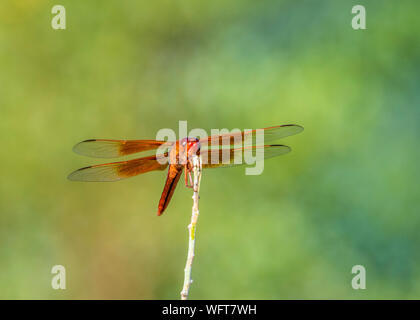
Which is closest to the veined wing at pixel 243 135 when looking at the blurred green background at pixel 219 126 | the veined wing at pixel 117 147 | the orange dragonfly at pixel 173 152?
the orange dragonfly at pixel 173 152

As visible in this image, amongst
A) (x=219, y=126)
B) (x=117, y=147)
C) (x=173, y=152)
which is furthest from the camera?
(x=219, y=126)

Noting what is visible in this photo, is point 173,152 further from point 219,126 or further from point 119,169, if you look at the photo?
point 219,126

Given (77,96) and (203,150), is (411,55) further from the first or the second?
(77,96)

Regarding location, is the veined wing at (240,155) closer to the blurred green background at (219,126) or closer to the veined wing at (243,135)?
the veined wing at (243,135)

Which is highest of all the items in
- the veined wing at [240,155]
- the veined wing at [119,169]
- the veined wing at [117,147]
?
the veined wing at [117,147]

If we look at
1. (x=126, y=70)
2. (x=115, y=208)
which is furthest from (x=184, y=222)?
(x=126, y=70)

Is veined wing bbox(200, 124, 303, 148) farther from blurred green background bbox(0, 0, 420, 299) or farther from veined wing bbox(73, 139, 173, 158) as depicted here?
blurred green background bbox(0, 0, 420, 299)

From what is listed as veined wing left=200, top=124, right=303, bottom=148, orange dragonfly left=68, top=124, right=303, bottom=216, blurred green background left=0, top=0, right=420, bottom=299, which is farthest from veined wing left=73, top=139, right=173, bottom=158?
blurred green background left=0, top=0, right=420, bottom=299

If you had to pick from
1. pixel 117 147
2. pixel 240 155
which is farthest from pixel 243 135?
pixel 117 147
